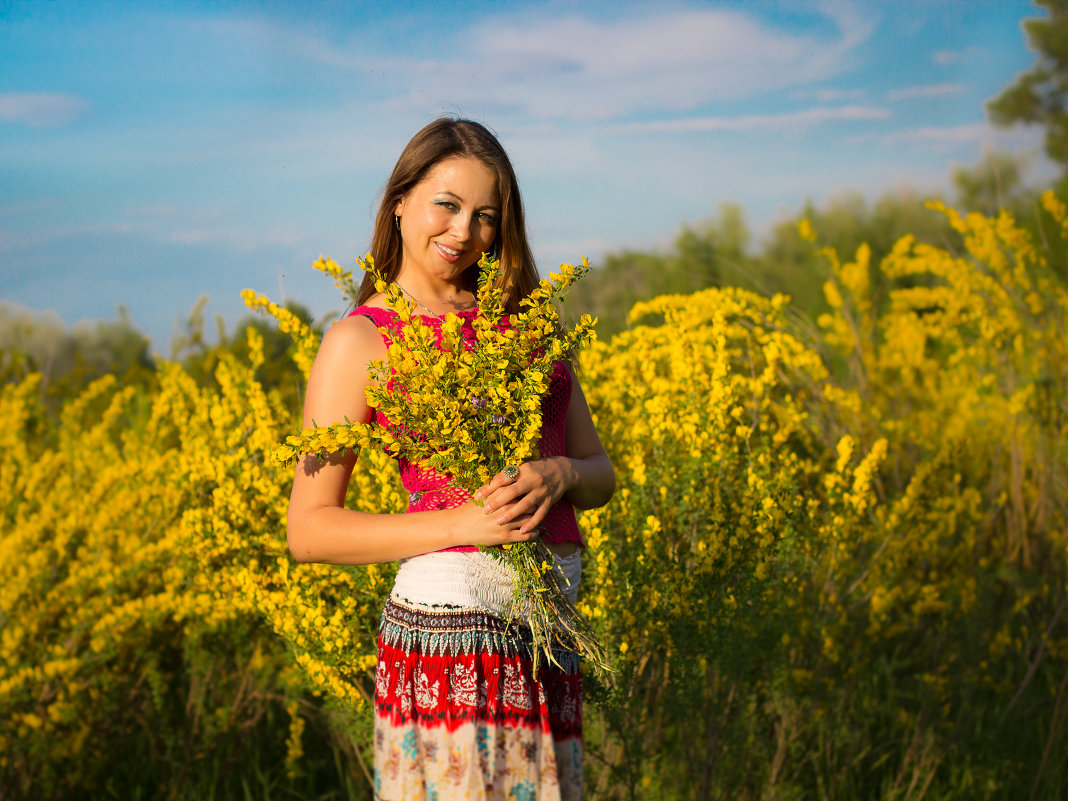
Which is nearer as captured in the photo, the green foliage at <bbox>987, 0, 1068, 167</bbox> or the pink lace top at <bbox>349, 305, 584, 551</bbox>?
the pink lace top at <bbox>349, 305, 584, 551</bbox>

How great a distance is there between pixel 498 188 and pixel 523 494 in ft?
1.95

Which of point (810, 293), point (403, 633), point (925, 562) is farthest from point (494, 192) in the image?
point (810, 293)

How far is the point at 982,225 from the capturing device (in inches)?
166

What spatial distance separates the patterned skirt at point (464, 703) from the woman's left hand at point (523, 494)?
14cm

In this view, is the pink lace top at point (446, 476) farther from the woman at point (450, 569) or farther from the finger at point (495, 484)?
the finger at point (495, 484)

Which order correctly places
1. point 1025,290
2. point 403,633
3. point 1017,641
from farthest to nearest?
point 1025,290
point 1017,641
point 403,633

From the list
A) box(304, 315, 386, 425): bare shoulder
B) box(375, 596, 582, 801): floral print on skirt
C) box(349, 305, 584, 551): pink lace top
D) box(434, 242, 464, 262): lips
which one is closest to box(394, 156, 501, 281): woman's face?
box(434, 242, 464, 262): lips

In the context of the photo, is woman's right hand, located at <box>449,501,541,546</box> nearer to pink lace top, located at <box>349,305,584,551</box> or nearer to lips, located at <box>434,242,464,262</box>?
pink lace top, located at <box>349,305,584,551</box>

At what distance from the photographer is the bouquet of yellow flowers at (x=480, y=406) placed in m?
1.29

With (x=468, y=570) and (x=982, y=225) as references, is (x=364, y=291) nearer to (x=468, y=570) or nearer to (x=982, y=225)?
(x=468, y=570)

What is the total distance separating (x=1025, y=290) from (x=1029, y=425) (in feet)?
2.36

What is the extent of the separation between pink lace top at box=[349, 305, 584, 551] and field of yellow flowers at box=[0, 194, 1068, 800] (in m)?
0.58

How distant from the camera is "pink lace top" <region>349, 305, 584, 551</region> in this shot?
4.74ft

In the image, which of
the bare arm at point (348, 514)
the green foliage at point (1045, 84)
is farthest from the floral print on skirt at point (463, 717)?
the green foliage at point (1045, 84)
